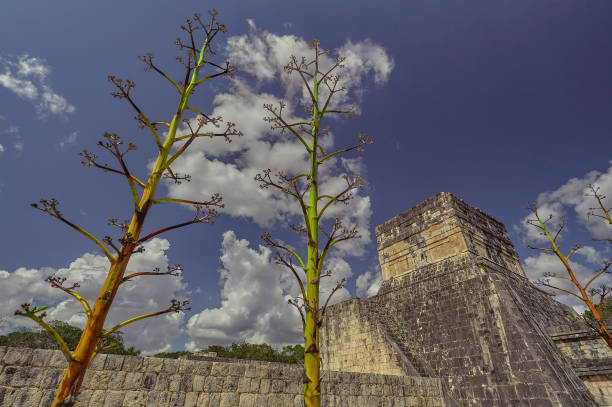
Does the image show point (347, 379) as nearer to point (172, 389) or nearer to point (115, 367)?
point (172, 389)

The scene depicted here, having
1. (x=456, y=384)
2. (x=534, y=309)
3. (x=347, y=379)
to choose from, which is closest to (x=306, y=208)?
(x=347, y=379)

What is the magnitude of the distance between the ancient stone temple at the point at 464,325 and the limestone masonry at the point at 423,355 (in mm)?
40

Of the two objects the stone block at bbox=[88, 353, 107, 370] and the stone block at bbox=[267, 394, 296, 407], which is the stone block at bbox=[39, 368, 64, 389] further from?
the stone block at bbox=[267, 394, 296, 407]

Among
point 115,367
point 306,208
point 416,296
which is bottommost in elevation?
point 115,367

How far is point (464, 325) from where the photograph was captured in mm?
10750

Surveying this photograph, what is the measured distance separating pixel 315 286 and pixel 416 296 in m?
11.9

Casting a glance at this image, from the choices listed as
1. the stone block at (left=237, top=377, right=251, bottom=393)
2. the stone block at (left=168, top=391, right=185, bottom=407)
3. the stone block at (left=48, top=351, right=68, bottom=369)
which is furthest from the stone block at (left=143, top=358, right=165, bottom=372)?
the stone block at (left=237, top=377, right=251, bottom=393)

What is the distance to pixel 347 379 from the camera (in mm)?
7070

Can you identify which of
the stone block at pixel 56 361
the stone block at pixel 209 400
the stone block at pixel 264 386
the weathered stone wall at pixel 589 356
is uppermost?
the weathered stone wall at pixel 589 356

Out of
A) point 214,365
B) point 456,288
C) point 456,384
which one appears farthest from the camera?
point 456,288

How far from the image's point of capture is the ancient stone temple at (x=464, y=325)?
8.83m

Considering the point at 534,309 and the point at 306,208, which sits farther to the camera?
the point at 534,309

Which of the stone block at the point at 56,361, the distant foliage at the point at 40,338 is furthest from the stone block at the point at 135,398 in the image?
the distant foliage at the point at 40,338

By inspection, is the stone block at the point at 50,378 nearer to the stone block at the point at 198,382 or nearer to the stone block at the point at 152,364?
the stone block at the point at 152,364
